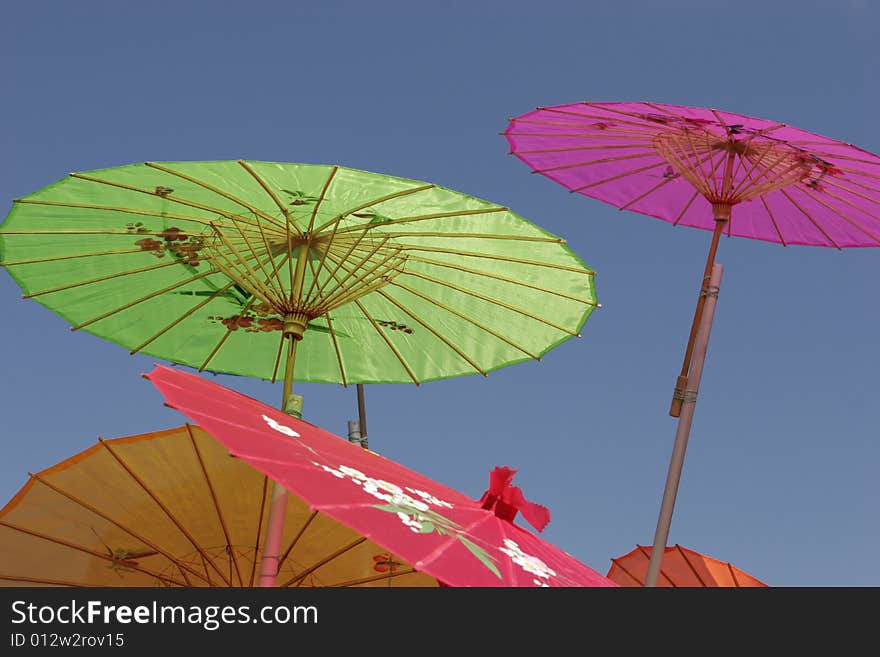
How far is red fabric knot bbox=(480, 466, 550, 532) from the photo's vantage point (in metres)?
4.16

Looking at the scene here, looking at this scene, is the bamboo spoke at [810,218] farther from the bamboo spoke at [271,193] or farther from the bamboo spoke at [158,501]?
the bamboo spoke at [158,501]

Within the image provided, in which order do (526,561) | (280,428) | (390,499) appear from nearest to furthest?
(390,499), (526,561), (280,428)

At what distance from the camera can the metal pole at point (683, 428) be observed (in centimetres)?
601

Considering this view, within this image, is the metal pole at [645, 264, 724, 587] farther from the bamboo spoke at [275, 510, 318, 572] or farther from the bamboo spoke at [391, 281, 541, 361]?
the bamboo spoke at [275, 510, 318, 572]

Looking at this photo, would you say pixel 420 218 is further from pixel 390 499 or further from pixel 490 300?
pixel 390 499

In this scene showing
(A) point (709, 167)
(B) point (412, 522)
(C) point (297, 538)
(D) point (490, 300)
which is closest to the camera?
(B) point (412, 522)

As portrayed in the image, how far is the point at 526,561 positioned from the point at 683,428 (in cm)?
251

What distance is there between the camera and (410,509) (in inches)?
143

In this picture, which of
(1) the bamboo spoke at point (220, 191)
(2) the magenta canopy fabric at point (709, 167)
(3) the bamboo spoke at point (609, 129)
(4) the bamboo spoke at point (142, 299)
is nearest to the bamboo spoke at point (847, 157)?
(2) the magenta canopy fabric at point (709, 167)

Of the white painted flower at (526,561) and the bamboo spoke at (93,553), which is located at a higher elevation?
the bamboo spoke at (93,553)

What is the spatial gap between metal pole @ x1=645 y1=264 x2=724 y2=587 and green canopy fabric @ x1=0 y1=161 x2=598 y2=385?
3.21 ft

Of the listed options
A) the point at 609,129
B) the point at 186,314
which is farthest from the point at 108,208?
the point at 609,129
